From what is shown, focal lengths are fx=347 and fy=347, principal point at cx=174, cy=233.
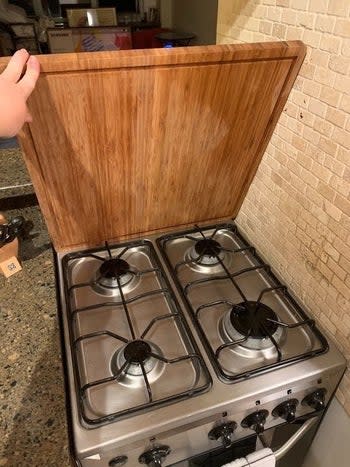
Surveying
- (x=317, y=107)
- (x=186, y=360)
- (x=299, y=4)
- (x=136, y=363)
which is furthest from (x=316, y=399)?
(x=299, y=4)

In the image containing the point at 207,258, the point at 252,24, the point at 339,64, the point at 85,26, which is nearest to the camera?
the point at 339,64

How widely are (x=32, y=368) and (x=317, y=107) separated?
31.4 inches

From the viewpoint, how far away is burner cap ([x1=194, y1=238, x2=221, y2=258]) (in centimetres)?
98

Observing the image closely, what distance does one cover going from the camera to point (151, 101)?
2.43 feet

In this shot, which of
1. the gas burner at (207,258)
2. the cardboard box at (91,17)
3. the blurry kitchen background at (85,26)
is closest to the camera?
the gas burner at (207,258)

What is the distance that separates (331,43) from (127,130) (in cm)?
44

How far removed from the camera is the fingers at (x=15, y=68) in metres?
0.55

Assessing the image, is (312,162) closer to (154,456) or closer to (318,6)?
(318,6)

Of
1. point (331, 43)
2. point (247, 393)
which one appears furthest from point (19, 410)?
point (331, 43)

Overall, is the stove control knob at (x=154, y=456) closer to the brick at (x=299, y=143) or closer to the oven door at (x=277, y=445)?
the oven door at (x=277, y=445)

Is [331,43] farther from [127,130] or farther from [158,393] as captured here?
[158,393]

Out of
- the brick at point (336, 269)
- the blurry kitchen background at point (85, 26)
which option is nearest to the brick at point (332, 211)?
the brick at point (336, 269)

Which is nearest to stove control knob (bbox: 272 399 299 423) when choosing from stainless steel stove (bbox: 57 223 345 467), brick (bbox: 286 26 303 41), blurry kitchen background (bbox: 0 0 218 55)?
stainless steel stove (bbox: 57 223 345 467)

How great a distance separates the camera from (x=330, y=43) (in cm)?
67
